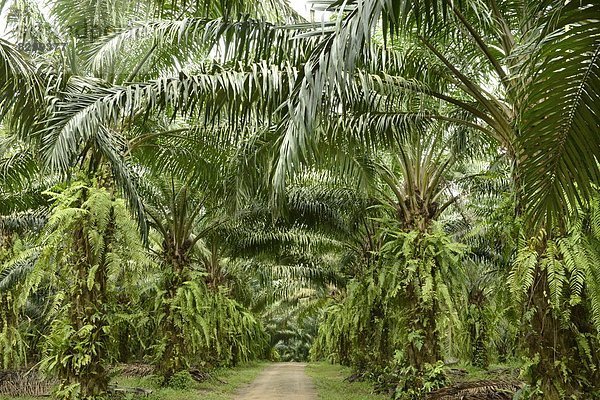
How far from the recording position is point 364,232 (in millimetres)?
15539

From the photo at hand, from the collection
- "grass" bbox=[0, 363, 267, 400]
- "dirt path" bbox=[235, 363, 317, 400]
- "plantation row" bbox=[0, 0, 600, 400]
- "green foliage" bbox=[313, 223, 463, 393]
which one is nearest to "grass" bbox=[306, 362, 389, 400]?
"dirt path" bbox=[235, 363, 317, 400]

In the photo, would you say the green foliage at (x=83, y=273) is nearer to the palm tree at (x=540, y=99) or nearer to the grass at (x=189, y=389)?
the grass at (x=189, y=389)

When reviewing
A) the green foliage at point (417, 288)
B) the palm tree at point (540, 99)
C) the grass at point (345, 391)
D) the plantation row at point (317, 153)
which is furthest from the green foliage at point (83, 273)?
the grass at point (345, 391)

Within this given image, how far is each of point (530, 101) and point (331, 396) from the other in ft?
33.4

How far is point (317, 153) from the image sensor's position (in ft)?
22.4

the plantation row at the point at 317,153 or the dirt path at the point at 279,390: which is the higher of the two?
the plantation row at the point at 317,153

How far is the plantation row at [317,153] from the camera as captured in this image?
4.18 m

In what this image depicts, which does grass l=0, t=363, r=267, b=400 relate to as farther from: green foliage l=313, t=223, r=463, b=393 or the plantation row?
green foliage l=313, t=223, r=463, b=393

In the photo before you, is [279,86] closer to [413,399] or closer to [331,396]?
[413,399]

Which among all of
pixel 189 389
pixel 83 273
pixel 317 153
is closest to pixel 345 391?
pixel 189 389

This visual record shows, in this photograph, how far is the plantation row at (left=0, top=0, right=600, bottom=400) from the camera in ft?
13.7

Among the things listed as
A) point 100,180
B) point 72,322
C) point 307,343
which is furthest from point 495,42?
point 307,343

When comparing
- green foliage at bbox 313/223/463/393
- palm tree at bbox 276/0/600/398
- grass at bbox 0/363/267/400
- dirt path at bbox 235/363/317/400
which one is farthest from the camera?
dirt path at bbox 235/363/317/400

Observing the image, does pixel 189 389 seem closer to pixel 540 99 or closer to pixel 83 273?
pixel 83 273
